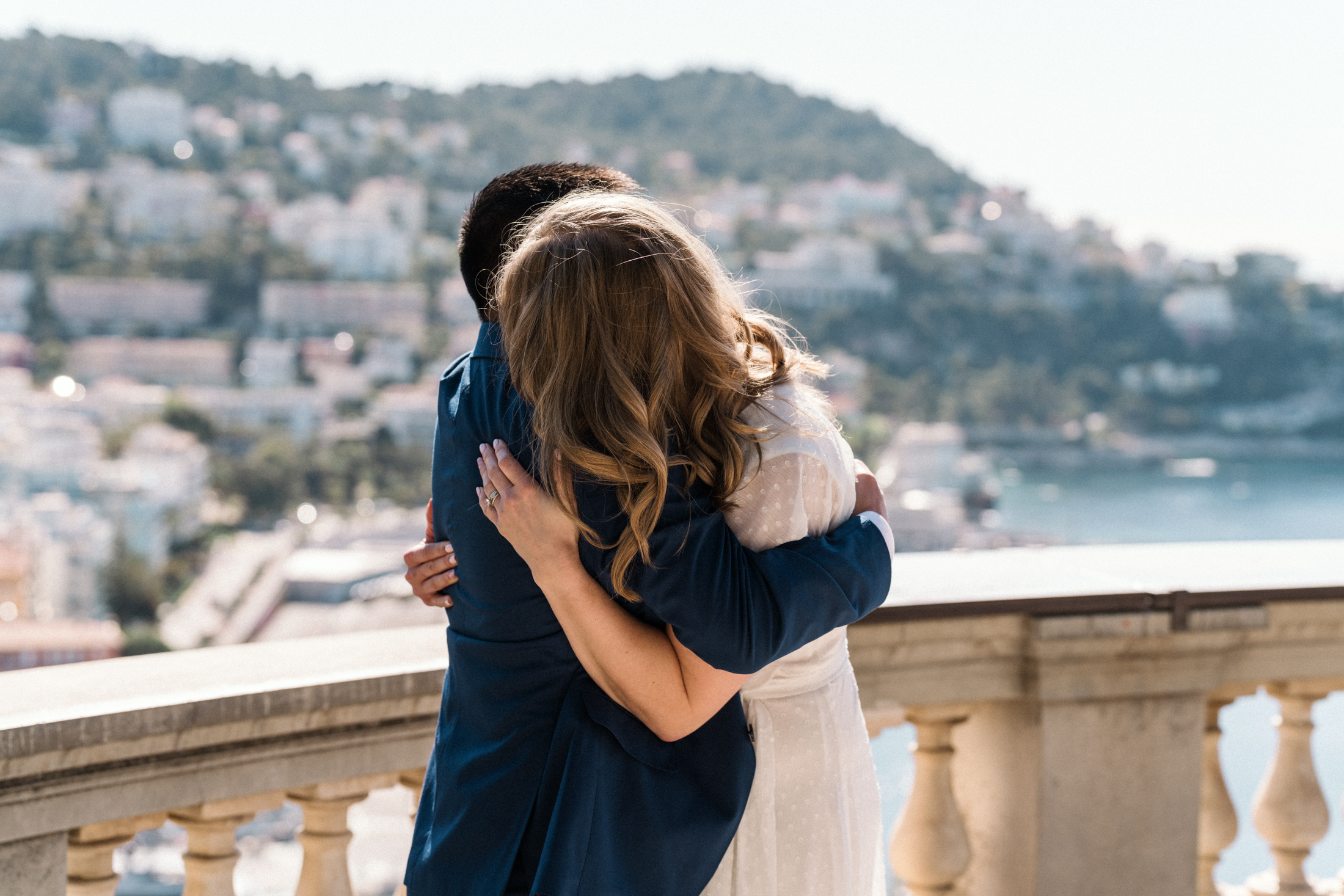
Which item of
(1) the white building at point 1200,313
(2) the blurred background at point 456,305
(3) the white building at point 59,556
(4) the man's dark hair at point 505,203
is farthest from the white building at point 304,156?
(4) the man's dark hair at point 505,203

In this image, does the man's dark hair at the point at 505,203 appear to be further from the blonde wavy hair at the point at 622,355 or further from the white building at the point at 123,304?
the white building at the point at 123,304

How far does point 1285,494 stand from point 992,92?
3234 cm

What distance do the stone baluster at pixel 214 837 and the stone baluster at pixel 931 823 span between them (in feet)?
2.12

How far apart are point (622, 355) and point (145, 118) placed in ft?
229

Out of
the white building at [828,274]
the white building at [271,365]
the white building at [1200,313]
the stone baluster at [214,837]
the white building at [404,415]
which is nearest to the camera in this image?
the stone baluster at [214,837]

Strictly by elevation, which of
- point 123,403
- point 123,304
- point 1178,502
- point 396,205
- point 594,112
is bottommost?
point 1178,502

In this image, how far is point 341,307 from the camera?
57469 millimetres

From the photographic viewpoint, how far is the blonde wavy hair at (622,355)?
0.71m

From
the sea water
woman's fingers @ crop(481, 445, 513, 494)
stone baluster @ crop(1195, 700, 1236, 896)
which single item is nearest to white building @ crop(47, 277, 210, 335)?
the sea water

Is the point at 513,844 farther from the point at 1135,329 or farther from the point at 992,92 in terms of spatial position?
the point at 992,92

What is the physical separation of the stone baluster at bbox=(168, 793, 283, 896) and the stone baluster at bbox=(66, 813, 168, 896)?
3cm

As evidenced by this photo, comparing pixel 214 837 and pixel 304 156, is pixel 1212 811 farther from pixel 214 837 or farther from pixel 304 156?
pixel 304 156

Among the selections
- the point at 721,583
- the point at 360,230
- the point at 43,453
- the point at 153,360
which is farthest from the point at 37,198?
the point at 721,583

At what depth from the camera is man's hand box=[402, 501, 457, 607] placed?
83cm
